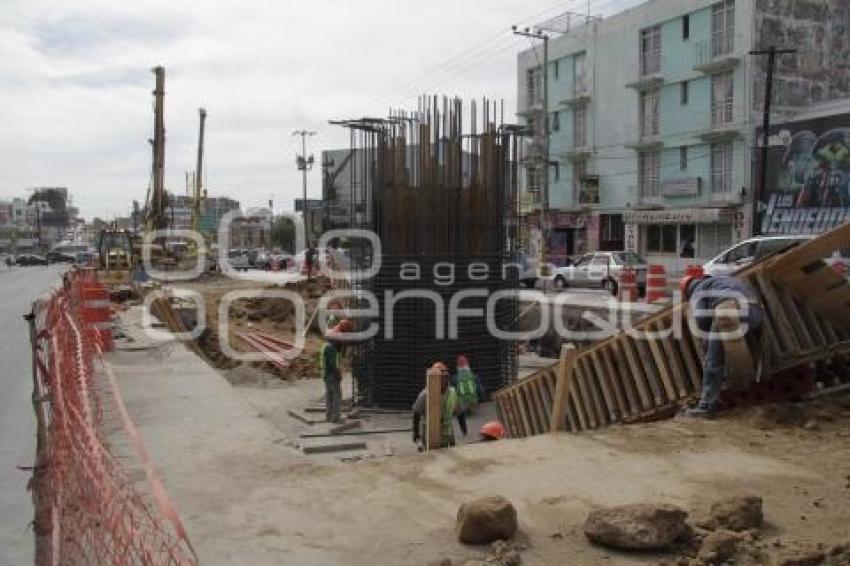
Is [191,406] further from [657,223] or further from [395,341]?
[657,223]

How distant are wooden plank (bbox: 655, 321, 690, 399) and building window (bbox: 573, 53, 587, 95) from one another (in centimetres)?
3969

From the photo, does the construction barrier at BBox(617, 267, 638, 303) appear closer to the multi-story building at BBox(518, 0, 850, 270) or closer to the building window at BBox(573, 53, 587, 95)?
the multi-story building at BBox(518, 0, 850, 270)

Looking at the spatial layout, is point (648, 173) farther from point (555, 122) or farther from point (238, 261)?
point (238, 261)

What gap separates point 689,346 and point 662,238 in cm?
3402

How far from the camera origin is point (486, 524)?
14.5ft

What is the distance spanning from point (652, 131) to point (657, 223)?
4.94 meters

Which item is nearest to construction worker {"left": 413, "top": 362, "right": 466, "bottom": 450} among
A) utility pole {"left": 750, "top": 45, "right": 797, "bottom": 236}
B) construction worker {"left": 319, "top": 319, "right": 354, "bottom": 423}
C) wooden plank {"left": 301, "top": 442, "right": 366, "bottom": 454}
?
wooden plank {"left": 301, "top": 442, "right": 366, "bottom": 454}

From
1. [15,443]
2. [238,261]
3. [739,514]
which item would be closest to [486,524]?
[739,514]

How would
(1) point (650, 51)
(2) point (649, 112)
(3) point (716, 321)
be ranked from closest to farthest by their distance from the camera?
(3) point (716, 321), (1) point (650, 51), (2) point (649, 112)

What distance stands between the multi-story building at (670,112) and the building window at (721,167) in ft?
0.20

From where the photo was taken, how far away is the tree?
9644 cm

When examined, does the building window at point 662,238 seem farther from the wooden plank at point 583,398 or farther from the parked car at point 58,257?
the parked car at point 58,257

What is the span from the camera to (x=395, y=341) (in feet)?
41.4

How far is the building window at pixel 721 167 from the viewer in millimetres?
37000
